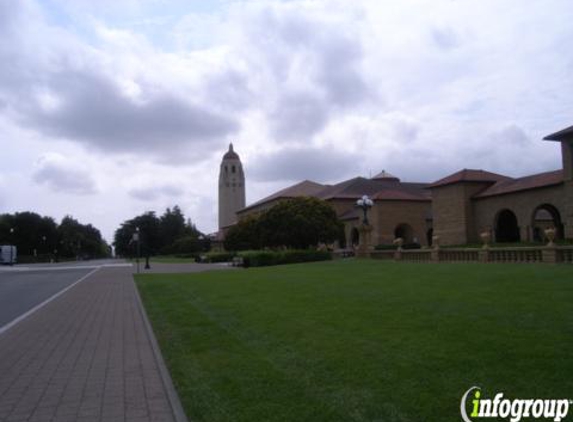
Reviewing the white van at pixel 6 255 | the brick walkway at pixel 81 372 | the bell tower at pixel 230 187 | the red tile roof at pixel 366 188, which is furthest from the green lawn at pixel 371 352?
the bell tower at pixel 230 187

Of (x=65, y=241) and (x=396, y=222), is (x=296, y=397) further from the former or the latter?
(x=65, y=241)

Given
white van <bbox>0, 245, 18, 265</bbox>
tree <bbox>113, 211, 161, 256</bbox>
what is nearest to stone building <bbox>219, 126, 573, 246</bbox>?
white van <bbox>0, 245, 18, 265</bbox>

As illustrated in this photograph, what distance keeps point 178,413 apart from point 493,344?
4129 mm

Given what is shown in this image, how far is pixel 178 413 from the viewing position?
5.69 m

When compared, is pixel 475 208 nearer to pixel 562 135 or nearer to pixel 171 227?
pixel 562 135

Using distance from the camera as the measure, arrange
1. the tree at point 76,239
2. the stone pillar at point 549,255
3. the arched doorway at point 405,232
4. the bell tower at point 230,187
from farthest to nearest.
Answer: the bell tower at point 230,187, the tree at point 76,239, the arched doorway at point 405,232, the stone pillar at point 549,255

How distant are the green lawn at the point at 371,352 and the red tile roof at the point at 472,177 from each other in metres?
40.7

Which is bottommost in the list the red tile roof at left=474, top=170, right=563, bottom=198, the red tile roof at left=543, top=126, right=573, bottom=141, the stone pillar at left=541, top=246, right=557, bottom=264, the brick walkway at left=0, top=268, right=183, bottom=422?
the brick walkway at left=0, top=268, right=183, bottom=422

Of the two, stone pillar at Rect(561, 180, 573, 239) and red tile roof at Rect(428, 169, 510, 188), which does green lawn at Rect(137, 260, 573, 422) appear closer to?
stone pillar at Rect(561, 180, 573, 239)

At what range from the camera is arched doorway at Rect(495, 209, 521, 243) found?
50.7 m

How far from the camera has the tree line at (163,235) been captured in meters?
109

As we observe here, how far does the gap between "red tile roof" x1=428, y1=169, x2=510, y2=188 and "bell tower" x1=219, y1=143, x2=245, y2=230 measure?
257ft

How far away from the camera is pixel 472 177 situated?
5338cm

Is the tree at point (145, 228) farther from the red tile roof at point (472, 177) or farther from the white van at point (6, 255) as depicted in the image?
the red tile roof at point (472, 177)
